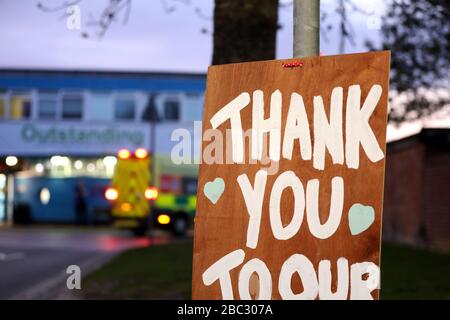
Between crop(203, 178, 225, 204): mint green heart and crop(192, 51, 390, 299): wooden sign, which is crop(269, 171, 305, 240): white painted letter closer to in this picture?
crop(192, 51, 390, 299): wooden sign

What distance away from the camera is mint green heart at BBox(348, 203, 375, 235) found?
486 cm

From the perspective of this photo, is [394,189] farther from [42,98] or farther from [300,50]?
[300,50]

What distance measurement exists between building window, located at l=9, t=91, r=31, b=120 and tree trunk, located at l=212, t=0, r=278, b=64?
96.3 feet

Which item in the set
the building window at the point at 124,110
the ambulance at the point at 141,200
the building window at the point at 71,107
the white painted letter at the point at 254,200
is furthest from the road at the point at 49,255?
the white painted letter at the point at 254,200

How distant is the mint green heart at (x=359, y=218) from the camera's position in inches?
191

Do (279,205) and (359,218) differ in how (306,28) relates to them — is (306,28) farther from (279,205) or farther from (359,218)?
(359,218)

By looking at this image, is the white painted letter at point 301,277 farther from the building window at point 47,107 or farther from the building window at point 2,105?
the building window at point 2,105

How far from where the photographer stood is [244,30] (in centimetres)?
1109

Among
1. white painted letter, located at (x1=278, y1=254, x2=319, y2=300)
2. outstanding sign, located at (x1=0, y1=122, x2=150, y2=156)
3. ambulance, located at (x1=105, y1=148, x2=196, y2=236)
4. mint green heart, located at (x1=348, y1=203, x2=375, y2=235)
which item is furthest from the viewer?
outstanding sign, located at (x1=0, y1=122, x2=150, y2=156)

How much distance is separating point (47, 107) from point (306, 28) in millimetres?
34624

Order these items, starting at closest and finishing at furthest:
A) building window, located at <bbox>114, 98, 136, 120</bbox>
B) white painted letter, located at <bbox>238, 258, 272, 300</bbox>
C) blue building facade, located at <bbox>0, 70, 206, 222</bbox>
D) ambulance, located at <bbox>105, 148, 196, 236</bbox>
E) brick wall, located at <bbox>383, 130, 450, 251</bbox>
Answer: white painted letter, located at <bbox>238, 258, 272, 300</bbox>, brick wall, located at <bbox>383, 130, 450, 251</bbox>, ambulance, located at <bbox>105, 148, 196, 236</bbox>, blue building facade, located at <bbox>0, 70, 206, 222</bbox>, building window, located at <bbox>114, 98, 136, 120</bbox>

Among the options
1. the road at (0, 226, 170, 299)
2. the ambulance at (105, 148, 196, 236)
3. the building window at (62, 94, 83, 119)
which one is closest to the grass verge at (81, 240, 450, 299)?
the road at (0, 226, 170, 299)

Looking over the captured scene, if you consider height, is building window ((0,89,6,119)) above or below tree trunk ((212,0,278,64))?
above

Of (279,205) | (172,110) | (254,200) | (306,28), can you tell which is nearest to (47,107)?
(172,110)
